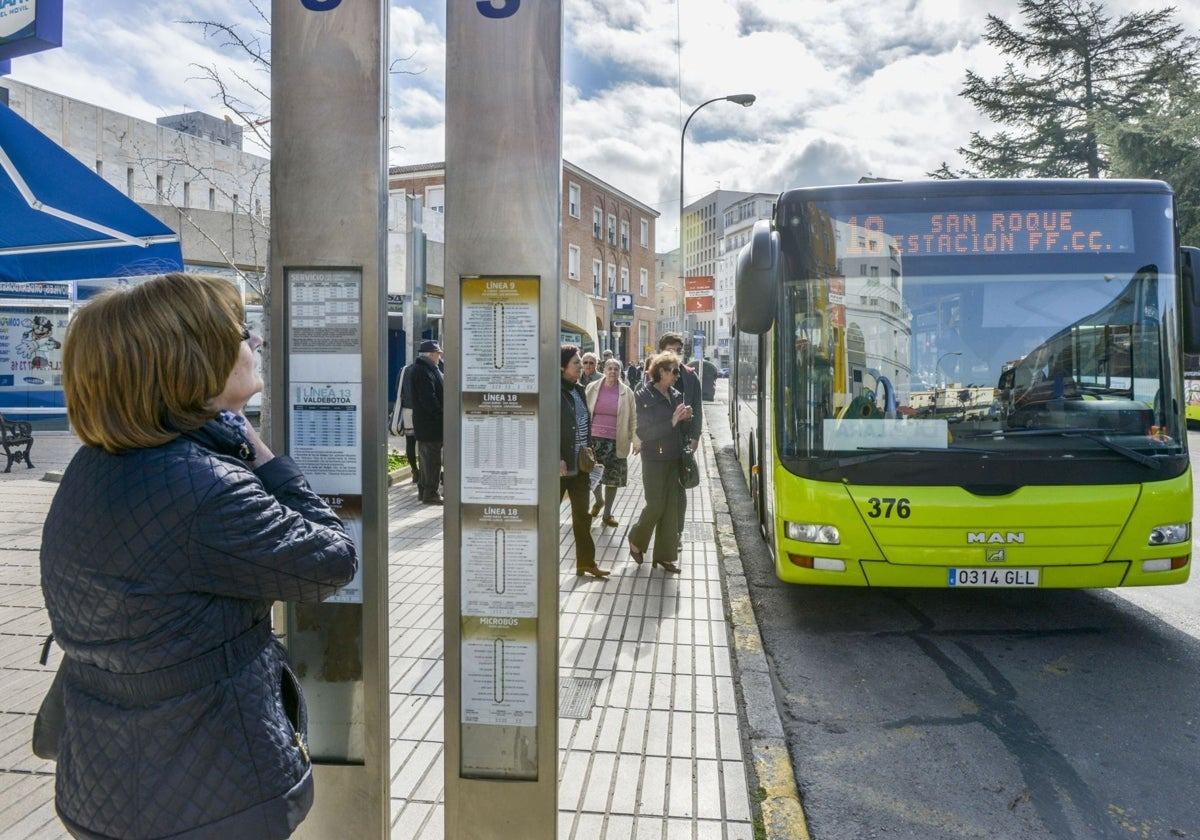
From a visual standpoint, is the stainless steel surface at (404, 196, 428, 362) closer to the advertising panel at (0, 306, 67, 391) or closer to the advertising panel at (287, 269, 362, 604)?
the advertising panel at (0, 306, 67, 391)

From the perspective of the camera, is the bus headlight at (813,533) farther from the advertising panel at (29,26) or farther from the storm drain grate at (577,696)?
the advertising panel at (29,26)

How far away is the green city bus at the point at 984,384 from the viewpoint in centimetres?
530

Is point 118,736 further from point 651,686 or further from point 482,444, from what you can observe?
point 651,686

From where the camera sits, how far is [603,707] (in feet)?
14.4

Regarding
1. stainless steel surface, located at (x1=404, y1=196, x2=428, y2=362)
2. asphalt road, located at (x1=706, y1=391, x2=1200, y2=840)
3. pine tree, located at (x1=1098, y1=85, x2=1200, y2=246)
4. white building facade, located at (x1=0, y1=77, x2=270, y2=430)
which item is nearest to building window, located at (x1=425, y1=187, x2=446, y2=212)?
white building facade, located at (x1=0, y1=77, x2=270, y2=430)

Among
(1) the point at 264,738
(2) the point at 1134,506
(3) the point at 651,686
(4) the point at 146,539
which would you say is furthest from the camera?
(2) the point at 1134,506

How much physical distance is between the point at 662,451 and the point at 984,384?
2.58 metres

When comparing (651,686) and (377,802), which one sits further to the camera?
(651,686)

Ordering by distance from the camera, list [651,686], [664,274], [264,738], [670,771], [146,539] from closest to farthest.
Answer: [146,539] < [264,738] < [670,771] < [651,686] < [664,274]

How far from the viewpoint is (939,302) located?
5562 millimetres

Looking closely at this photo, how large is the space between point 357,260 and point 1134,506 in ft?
16.3

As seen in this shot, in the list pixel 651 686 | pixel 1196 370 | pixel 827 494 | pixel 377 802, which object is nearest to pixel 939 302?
pixel 827 494

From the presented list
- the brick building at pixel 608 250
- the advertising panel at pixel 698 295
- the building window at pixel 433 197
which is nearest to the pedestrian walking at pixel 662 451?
the advertising panel at pixel 698 295

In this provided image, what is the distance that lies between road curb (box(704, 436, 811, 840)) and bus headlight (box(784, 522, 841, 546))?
73 cm
